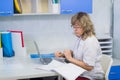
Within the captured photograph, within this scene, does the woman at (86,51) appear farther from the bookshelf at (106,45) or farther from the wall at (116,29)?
the wall at (116,29)

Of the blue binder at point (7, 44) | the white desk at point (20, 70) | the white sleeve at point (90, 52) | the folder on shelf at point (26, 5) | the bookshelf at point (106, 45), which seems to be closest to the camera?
the white desk at point (20, 70)

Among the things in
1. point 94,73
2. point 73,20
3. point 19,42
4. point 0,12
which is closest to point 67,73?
point 94,73

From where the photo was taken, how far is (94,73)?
2617 mm

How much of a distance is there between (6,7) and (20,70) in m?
1.13

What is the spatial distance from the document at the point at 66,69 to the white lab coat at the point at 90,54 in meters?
0.15

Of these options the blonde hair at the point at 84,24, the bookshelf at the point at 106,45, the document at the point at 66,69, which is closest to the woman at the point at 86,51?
the blonde hair at the point at 84,24

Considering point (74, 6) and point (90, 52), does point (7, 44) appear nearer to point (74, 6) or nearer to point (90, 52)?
point (74, 6)

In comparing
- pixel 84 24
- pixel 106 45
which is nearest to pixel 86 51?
pixel 84 24

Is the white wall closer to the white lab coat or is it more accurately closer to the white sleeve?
the white lab coat

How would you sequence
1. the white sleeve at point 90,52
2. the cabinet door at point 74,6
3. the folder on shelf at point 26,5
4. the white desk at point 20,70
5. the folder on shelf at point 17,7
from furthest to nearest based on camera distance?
the folder on shelf at point 26,5
the cabinet door at point 74,6
the folder on shelf at point 17,7
the white sleeve at point 90,52
the white desk at point 20,70

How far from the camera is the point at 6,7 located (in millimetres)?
3289

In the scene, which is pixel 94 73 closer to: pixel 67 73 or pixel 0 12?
pixel 67 73

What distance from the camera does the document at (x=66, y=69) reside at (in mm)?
2299

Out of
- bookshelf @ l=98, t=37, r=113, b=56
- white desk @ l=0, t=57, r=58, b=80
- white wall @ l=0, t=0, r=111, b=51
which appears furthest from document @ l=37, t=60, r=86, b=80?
bookshelf @ l=98, t=37, r=113, b=56
